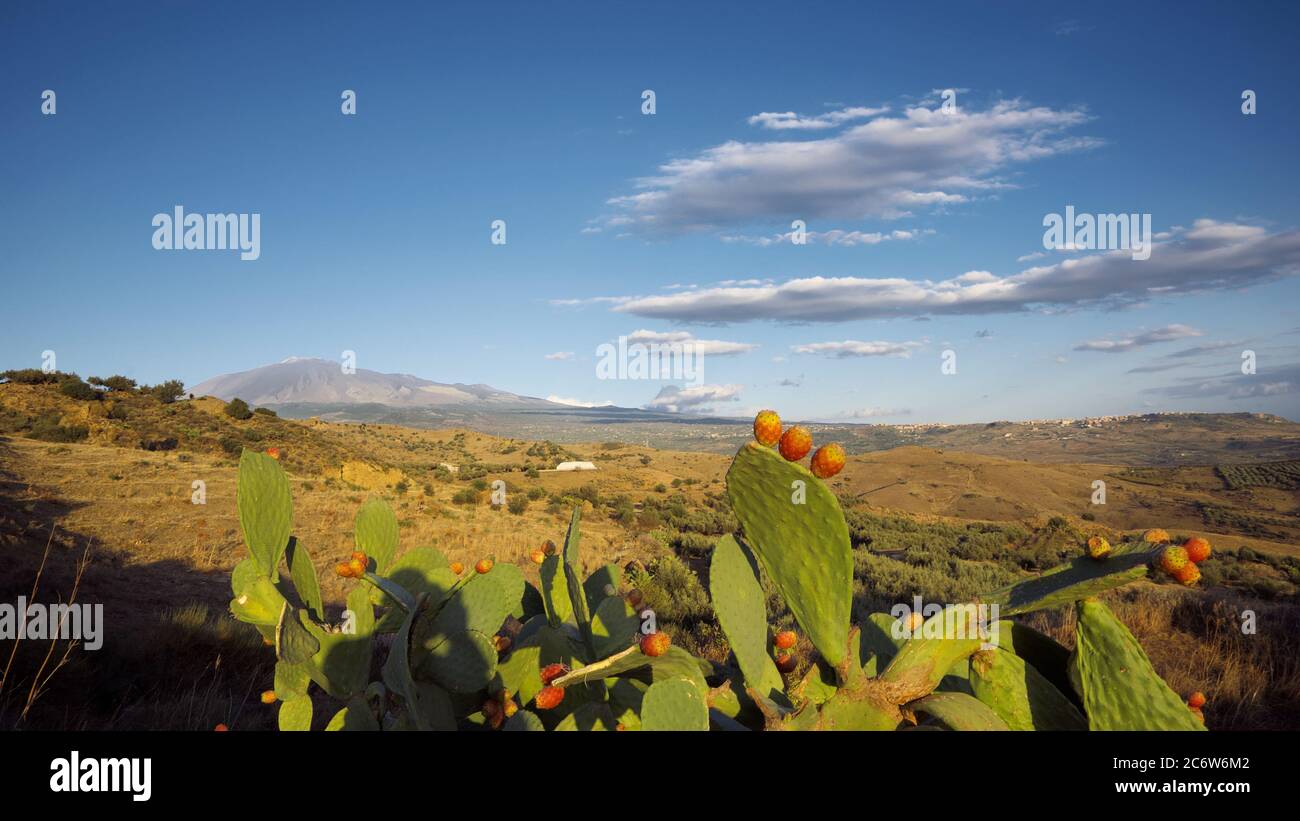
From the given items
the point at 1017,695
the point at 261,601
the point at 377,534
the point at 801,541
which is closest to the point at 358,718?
the point at 261,601

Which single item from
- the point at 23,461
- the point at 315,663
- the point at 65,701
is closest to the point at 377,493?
the point at 23,461

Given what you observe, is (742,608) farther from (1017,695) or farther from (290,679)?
(290,679)

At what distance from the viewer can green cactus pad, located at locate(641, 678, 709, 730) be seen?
4.53 ft

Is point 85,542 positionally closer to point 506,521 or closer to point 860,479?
point 506,521

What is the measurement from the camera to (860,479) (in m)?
50.3

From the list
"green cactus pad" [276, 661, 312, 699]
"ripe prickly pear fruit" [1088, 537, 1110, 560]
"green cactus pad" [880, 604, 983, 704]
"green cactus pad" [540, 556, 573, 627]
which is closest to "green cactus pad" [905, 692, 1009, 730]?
"green cactus pad" [880, 604, 983, 704]

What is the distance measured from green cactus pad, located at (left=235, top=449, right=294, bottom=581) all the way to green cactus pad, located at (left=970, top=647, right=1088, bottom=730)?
227cm

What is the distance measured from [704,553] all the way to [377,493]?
1315 centimetres

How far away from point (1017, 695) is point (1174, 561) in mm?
561

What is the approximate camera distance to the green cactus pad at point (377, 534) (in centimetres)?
289

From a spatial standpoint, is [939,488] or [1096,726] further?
[939,488]

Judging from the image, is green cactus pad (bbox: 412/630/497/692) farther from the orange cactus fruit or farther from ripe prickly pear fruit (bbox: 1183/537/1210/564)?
ripe prickly pear fruit (bbox: 1183/537/1210/564)

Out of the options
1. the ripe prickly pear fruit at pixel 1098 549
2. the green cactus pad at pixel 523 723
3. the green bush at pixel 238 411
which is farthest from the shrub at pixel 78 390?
the ripe prickly pear fruit at pixel 1098 549

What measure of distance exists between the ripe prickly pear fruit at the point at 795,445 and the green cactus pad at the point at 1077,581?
71 centimetres
